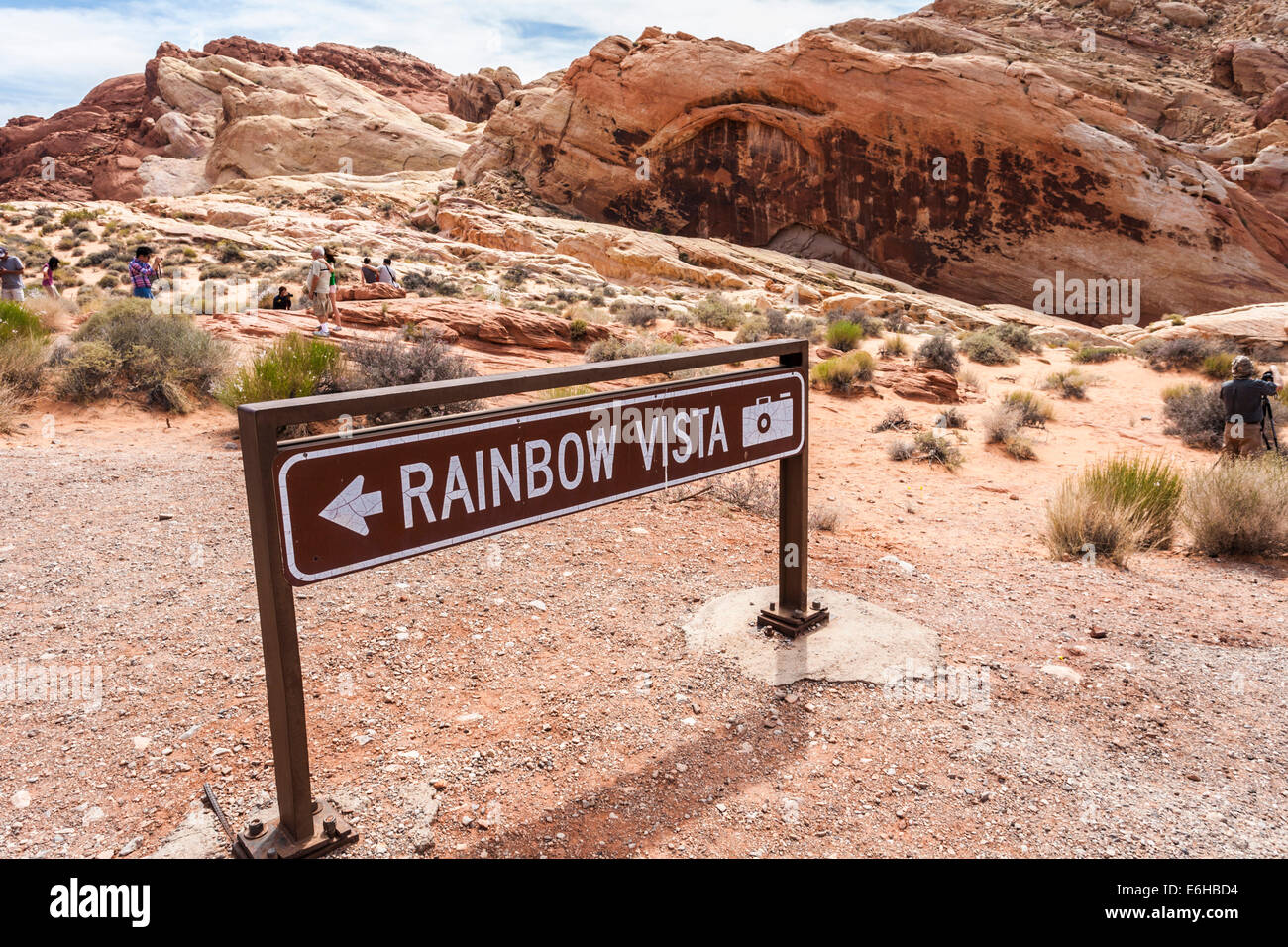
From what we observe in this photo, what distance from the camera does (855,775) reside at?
115 inches

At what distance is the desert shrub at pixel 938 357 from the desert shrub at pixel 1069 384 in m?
1.71

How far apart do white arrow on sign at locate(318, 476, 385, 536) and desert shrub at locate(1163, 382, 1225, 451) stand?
12217mm

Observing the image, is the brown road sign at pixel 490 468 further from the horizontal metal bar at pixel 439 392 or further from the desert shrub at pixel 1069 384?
the desert shrub at pixel 1069 384

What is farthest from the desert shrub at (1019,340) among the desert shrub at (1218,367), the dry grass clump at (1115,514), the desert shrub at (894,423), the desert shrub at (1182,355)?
the dry grass clump at (1115,514)

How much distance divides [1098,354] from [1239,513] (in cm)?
1333

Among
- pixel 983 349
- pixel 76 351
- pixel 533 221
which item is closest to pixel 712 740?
pixel 76 351

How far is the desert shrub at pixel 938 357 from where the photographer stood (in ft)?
49.9

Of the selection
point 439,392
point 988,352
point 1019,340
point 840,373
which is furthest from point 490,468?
point 1019,340

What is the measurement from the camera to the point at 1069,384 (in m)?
13.9

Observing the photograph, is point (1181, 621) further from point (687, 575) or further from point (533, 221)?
point (533, 221)

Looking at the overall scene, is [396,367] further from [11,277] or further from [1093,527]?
[11,277]

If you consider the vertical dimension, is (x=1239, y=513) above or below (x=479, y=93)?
below

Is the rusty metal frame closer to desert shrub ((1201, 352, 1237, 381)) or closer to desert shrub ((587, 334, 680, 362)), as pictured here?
desert shrub ((587, 334, 680, 362))

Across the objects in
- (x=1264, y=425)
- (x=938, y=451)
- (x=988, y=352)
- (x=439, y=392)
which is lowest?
(x=938, y=451)
